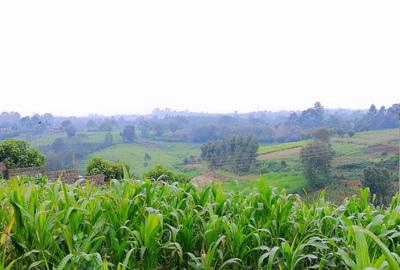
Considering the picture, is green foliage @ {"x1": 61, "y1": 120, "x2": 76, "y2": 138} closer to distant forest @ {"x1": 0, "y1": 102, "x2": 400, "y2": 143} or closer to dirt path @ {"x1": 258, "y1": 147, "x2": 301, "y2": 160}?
distant forest @ {"x1": 0, "y1": 102, "x2": 400, "y2": 143}

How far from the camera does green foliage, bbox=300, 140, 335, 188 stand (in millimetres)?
14261

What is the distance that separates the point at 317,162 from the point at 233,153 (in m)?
4.19

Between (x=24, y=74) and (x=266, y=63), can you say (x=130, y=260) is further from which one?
(x=266, y=63)

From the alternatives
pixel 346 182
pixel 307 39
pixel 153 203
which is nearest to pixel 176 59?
pixel 307 39

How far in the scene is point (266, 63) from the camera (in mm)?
27984

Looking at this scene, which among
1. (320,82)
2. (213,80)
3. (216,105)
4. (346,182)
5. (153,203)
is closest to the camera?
(153,203)

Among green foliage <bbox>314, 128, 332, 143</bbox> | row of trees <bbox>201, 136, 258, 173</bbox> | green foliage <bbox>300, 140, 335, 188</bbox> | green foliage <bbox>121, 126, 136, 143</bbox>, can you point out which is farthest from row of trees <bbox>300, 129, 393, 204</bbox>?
green foliage <bbox>121, 126, 136, 143</bbox>

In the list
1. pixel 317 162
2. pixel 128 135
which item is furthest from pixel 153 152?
pixel 317 162

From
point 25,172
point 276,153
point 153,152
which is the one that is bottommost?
point 153,152

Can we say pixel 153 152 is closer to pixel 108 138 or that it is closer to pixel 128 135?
pixel 128 135

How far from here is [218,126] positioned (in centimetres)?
2598

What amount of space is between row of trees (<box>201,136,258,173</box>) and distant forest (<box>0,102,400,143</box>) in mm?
2096

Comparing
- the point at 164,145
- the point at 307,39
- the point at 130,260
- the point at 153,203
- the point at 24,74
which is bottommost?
the point at 164,145

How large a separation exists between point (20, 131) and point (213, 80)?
654 inches
